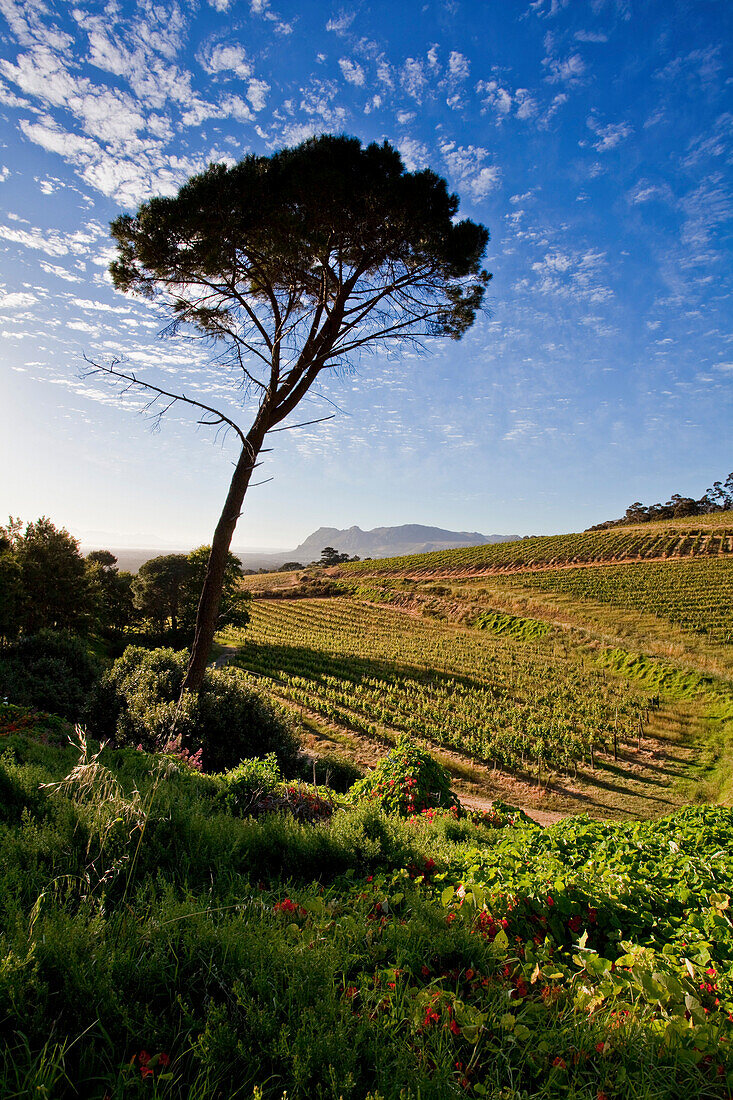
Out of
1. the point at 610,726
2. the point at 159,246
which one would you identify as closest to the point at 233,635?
the point at 610,726

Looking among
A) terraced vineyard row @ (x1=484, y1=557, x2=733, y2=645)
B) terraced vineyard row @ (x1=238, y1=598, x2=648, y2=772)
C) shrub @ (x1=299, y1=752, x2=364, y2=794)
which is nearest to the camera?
shrub @ (x1=299, y1=752, x2=364, y2=794)

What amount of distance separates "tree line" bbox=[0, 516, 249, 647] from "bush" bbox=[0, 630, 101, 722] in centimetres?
122

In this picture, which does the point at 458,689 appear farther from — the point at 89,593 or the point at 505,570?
the point at 505,570

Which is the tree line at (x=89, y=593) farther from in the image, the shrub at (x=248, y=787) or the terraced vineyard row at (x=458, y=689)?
the shrub at (x=248, y=787)

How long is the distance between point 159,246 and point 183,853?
975 cm

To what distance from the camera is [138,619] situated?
2912 centimetres

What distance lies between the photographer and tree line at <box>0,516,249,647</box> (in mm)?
19625

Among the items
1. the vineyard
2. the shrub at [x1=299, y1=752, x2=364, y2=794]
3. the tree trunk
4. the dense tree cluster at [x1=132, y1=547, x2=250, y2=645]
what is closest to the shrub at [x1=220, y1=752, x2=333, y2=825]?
the tree trunk

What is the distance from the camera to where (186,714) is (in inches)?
356

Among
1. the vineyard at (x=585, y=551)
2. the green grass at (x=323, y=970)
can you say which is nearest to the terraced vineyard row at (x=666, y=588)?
the vineyard at (x=585, y=551)

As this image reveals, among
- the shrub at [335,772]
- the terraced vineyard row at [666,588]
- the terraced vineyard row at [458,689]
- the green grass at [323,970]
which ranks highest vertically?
the green grass at [323,970]

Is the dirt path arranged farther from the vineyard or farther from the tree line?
the tree line

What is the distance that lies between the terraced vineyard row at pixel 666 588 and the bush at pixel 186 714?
29.5 meters

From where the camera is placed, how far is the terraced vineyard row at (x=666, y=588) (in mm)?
31641
